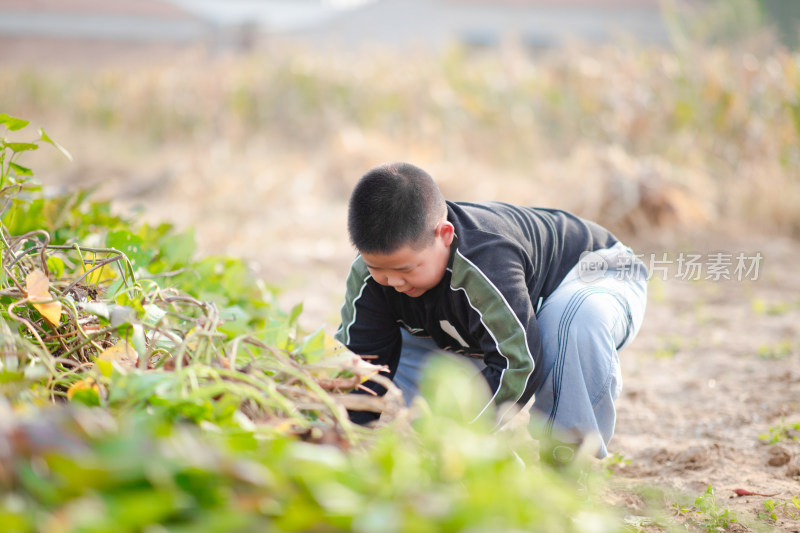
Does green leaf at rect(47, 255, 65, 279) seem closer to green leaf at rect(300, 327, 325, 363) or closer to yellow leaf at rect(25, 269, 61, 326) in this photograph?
yellow leaf at rect(25, 269, 61, 326)

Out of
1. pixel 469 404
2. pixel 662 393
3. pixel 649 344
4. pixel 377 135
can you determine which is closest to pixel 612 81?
pixel 377 135

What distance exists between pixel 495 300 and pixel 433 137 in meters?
7.60

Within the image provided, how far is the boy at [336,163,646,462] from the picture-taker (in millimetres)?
1838

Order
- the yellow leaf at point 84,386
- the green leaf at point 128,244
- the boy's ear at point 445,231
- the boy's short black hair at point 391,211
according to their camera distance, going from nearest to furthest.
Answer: the yellow leaf at point 84,386 < the boy's short black hair at point 391,211 < the boy's ear at point 445,231 < the green leaf at point 128,244

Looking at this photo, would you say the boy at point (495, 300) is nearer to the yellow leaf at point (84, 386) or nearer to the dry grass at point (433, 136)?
the yellow leaf at point (84, 386)

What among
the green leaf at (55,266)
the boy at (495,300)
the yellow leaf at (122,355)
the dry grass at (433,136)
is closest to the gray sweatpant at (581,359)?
the boy at (495,300)

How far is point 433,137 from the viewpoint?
9242mm

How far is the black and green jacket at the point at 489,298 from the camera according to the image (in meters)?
1.86

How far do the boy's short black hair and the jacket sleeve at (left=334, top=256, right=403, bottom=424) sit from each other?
335 mm

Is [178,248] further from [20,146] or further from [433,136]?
[433,136]

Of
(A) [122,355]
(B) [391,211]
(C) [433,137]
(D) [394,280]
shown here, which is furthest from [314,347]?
(C) [433,137]

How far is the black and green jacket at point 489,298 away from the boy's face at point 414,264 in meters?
0.04

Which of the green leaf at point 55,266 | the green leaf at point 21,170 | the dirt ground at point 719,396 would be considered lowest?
the dirt ground at point 719,396

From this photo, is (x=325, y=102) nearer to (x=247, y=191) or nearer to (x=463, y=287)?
(x=247, y=191)
